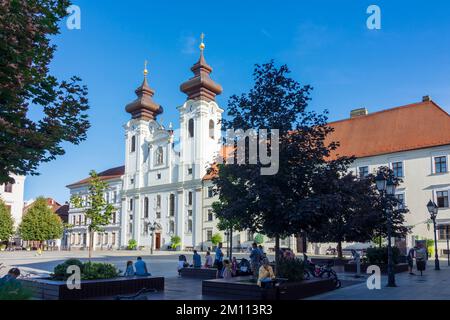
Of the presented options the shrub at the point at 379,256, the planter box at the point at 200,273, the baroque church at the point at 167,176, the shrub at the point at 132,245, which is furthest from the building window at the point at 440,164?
the shrub at the point at 132,245

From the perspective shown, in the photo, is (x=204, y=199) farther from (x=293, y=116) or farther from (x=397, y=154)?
(x=293, y=116)

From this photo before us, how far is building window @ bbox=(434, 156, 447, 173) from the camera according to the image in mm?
40547

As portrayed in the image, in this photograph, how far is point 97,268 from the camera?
1401 centimetres

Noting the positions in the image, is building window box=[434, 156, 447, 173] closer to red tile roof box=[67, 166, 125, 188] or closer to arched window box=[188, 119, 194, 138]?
arched window box=[188, 119, 194, 138]

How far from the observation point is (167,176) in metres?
69.2

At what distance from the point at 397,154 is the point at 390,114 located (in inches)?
262

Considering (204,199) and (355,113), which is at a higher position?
(355,113)

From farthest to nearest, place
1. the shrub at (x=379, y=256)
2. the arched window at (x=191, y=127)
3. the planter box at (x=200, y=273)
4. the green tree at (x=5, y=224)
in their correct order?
the arched window at (x=191, y=127)
the green tree at (x=5, y=224)
the shrub at (x=379, y=256)
the planter box at (x=200, y=273)

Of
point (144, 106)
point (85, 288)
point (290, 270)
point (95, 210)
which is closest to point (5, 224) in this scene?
point (144, 106)

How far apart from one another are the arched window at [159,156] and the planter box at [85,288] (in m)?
57.3

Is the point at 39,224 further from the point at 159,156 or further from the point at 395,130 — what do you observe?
the point at 395,130

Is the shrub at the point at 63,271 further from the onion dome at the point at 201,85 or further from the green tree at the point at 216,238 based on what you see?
the onion dome at the point at 201,85

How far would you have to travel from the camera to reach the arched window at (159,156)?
71250 mm
